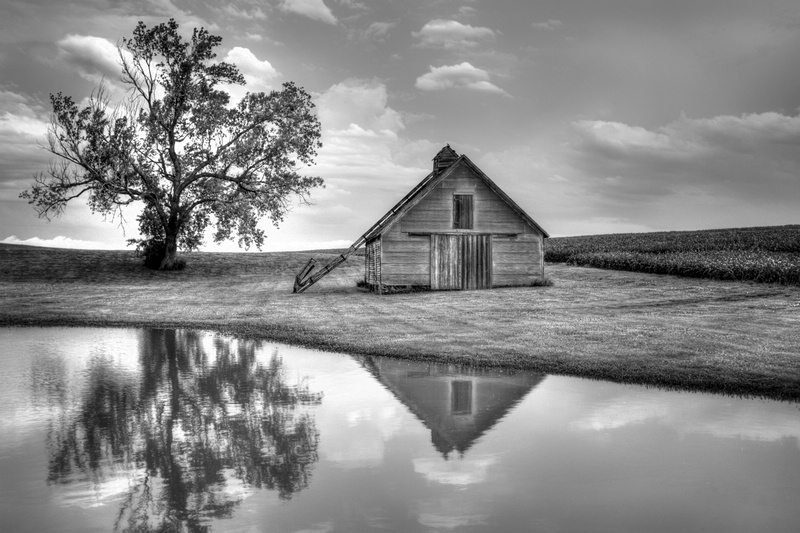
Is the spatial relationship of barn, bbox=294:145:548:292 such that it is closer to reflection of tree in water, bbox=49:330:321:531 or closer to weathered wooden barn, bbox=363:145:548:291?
weathered wooden barn, bbox=363:145:548:291

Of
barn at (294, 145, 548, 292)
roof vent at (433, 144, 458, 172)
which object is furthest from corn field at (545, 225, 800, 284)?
roof vent at (433, 144, 458, 172)

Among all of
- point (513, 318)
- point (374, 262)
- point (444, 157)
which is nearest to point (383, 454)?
point (513, 318)

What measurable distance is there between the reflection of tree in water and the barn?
71.0 ft

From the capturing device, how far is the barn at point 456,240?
36938mm

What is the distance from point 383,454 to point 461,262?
28840 millimetres

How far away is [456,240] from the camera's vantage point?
3772 centimetres

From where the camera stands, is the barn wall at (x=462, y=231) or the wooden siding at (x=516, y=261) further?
the wooden siding at (x=516, y=261)

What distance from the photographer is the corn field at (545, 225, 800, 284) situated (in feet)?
118

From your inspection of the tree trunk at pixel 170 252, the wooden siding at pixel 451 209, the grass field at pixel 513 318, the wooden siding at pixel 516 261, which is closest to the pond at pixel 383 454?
the grass field at pixel 513 318

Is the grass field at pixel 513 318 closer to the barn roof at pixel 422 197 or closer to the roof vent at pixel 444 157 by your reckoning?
the barn roof at pixel 422 197

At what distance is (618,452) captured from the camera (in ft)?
31.0

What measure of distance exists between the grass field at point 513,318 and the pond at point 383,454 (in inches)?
83.9

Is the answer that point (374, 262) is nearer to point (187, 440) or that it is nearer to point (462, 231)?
point (462, 231)

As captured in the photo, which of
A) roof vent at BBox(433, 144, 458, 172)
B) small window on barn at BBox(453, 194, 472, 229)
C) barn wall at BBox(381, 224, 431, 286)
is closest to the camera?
barn wall at BBox(381, 224, 431, 286)
